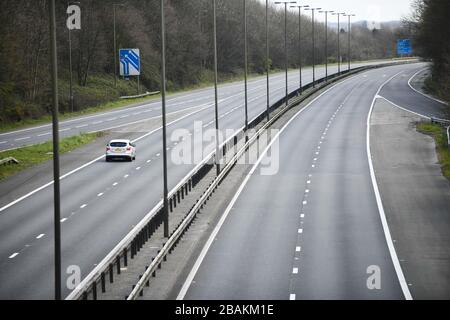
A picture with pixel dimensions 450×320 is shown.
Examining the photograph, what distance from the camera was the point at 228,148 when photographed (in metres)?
57.9

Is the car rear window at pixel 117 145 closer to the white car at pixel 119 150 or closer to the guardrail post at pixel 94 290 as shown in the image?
the white car at pixel 119 150

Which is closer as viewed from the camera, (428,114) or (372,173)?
(372,173)

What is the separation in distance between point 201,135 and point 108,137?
24.2 ft

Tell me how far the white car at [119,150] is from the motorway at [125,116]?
907 centimetres

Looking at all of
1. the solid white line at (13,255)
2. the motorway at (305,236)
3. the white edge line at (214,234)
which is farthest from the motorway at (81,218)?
the white edge line at (214,234)

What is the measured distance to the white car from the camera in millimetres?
54250

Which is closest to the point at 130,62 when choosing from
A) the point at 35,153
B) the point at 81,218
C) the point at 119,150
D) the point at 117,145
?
the point at 35,153

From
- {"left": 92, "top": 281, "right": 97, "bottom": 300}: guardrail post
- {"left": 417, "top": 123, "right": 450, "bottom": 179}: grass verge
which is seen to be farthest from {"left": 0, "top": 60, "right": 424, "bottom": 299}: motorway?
{"left": 417, "top": 123, "right": 450, "bottom": 179}: grass verge

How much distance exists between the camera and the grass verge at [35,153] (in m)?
51.3

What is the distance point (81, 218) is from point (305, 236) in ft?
33.6

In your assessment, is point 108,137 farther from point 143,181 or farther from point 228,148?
point 143,181

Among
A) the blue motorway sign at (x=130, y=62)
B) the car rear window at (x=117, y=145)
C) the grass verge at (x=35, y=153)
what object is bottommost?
the grass verge at (x=35, y=153)
